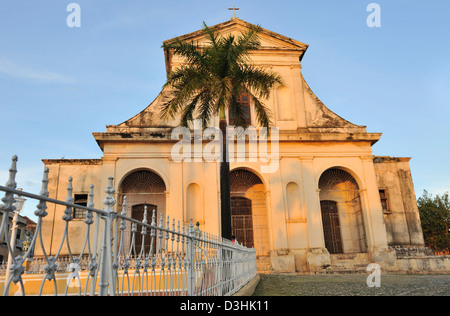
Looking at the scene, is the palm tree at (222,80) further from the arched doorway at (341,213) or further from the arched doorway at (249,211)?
the arched doorway at (341,213)

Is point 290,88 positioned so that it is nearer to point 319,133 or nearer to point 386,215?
point 319,133

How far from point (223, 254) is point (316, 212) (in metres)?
9.90

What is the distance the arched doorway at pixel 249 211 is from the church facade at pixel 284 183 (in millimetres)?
47

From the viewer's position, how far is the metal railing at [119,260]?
71.9 inches

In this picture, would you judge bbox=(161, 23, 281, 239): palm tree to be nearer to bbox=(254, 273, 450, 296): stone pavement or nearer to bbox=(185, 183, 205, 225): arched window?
bbox=(254, 273, 450, 296): stone pavement

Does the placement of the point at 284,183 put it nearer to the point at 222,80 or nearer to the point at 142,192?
the point at 222,80

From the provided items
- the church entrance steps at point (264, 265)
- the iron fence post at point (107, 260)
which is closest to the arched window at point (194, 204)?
the church entrance steps at point (264, 265)

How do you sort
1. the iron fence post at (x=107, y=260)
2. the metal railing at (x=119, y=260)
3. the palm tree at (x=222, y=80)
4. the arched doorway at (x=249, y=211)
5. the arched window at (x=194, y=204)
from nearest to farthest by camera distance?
the metal railing at (x=119, y=260) → the iron fence post at (x=107, y=260) → the palm tree at (x=222, y=80) → the arched window at (x=194, y=204) → the arched doorway at (x=249, y=211)

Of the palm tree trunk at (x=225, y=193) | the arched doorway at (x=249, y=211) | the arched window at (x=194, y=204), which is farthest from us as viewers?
the arched doorway at (x=249, y=211)

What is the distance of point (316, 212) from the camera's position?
49.2 feet
